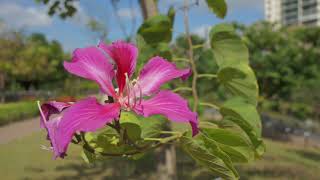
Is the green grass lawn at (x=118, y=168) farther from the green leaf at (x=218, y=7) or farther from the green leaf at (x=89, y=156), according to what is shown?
the green leaf at (x=89, y=156)

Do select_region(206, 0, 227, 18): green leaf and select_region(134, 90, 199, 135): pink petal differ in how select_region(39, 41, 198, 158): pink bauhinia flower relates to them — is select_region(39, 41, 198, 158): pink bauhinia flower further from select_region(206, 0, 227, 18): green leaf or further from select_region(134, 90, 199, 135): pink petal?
select_region(206, 0, 227, 18): green leaf

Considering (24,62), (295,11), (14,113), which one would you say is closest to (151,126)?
(14,113)

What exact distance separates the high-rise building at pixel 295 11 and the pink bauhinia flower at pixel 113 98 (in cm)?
5226

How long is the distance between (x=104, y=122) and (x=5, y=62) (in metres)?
23.5

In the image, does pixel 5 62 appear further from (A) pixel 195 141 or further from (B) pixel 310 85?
(A) pixel 195 141

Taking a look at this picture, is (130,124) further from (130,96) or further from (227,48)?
(227,48)

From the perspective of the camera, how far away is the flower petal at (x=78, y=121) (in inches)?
15.1

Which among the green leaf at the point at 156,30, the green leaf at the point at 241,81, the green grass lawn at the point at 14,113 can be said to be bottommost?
the green grass lawn at the point at 14,113

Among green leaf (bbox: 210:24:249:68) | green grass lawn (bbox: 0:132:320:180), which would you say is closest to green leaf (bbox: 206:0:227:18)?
green leaf (bbox: 210:24:249:68)

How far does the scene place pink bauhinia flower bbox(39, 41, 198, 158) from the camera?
40 centimetres

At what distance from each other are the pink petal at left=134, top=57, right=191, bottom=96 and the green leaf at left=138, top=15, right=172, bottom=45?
0.42 metres

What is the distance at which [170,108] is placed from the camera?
0.45 metres

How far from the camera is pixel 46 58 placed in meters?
28.1

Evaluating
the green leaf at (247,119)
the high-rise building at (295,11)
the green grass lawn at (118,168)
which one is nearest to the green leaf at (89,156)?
the green leaf at (247,119)
